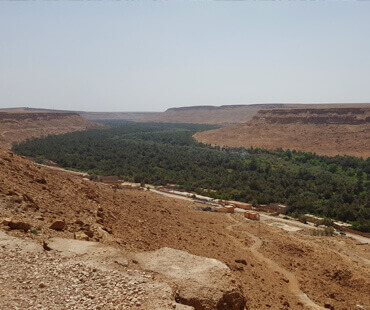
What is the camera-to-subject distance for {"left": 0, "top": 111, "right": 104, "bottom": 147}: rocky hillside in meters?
78.3

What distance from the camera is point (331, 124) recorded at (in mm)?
78250

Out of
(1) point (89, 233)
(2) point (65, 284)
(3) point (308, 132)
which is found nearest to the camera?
(2) point (65, 284)

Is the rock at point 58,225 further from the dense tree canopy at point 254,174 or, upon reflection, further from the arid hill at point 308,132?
the arid hill at point 308,132

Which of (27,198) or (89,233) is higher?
(27,198)

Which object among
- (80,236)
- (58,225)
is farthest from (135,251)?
(58,225)

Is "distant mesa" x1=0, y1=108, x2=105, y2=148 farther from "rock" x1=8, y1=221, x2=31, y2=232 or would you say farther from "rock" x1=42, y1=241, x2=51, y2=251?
"rock" x1=42, y1=241, x2=51, y2=251

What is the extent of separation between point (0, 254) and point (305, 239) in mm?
17501

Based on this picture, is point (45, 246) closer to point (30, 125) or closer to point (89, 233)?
point (89, 233)

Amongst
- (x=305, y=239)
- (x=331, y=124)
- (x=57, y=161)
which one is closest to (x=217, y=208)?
(x=305, y=239)

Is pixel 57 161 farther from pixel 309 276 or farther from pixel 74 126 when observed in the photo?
pixel 74 126

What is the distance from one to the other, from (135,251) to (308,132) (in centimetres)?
7526

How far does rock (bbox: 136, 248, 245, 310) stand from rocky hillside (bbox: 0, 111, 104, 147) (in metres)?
65.2

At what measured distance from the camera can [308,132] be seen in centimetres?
7888

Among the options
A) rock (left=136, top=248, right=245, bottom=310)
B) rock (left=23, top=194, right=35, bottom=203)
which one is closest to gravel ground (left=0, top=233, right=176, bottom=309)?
rock (left=136, top=248, right=245, bottom=310)
